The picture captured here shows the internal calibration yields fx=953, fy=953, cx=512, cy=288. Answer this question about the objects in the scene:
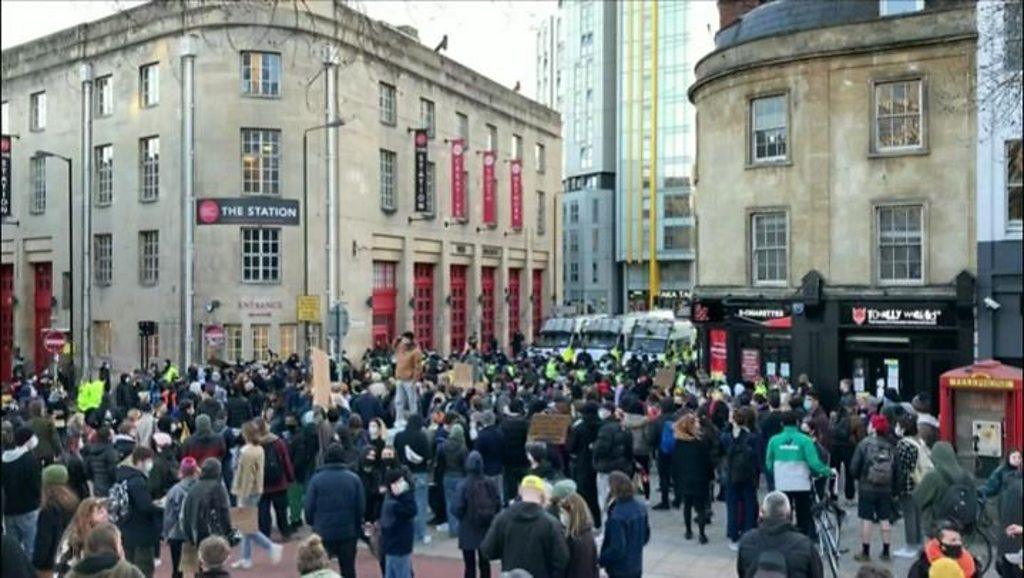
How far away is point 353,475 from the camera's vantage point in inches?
379

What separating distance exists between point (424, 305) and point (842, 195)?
74.3ft

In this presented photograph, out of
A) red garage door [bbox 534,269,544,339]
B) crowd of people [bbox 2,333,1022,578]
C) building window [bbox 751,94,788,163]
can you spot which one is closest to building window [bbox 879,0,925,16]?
building window [bbox 751,94,788,163]

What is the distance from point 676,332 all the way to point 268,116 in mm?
17102

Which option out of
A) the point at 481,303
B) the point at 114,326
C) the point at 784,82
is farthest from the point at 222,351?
the point at 784,82

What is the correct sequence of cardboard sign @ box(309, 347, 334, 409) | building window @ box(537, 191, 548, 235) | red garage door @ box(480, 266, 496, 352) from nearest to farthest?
cardboard sign @ box(309, 347, 334, 409), red garage door @ box(480, 266, 496, 352), building window @ box(537, 191, 548, 235)

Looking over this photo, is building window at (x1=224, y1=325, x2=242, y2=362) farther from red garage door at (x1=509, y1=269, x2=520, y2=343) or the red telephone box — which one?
the red telephone box

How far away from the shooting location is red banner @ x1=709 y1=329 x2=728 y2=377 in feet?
85.2

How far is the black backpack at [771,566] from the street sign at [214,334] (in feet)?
89.2

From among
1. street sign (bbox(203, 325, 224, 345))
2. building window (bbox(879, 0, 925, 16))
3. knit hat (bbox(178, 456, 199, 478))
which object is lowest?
knit hat (bbox(178, 456, 199, 478))

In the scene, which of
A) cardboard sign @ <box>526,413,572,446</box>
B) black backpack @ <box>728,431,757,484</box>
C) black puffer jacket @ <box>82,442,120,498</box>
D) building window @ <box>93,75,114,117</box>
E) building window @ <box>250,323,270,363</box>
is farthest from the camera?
building window @ <box>93,75,114,117</box>

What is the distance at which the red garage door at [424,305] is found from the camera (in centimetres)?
4162

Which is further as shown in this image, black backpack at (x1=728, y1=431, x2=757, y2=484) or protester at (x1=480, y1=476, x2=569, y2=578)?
black backpack at (x1=728, y1=431, x2=757, y2=484)

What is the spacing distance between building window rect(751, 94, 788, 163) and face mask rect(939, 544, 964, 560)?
18.6 meters

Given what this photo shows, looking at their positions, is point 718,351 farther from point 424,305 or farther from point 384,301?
point 424,305
